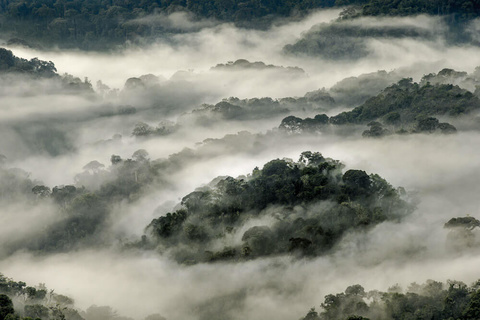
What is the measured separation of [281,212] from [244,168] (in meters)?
17.4

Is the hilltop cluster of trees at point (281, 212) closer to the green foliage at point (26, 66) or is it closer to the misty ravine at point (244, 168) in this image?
the misty ravine at point (244, 168)

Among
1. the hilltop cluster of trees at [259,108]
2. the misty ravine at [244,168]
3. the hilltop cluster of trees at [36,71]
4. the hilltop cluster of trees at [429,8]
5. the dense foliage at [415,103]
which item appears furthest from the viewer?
the hilltop cluster of trees at [429,8]

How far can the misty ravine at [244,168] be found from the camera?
1495 inches

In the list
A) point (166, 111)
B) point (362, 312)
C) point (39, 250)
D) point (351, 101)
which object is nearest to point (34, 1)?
point (166, 111)

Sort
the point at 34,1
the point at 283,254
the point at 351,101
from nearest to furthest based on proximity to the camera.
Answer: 1. the point at 283,254
2. the point at 351,101
3. the point at 34,1

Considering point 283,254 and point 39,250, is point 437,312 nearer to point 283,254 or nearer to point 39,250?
point 283,254

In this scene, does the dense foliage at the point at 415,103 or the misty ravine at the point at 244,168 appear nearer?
the misty ravine at the point at 244,168

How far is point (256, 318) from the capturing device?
3647 cm

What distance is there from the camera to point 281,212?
146ft

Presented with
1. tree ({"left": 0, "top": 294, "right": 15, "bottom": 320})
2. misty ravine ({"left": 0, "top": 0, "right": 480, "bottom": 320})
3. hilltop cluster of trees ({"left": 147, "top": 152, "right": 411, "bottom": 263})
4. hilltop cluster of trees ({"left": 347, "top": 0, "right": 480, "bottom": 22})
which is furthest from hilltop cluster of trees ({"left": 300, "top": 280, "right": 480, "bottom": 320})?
hilltop cluster of trees ({"left": 347, "top": 0, "right": 480, "bottom": 22})

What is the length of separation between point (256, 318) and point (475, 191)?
19263 millimetres

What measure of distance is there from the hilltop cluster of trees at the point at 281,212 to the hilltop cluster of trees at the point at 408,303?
6837 mm

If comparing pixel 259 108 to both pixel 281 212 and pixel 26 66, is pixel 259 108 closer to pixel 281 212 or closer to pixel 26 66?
pixel 26 66

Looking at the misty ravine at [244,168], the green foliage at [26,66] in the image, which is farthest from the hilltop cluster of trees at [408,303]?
the green foliage at [26,66]
